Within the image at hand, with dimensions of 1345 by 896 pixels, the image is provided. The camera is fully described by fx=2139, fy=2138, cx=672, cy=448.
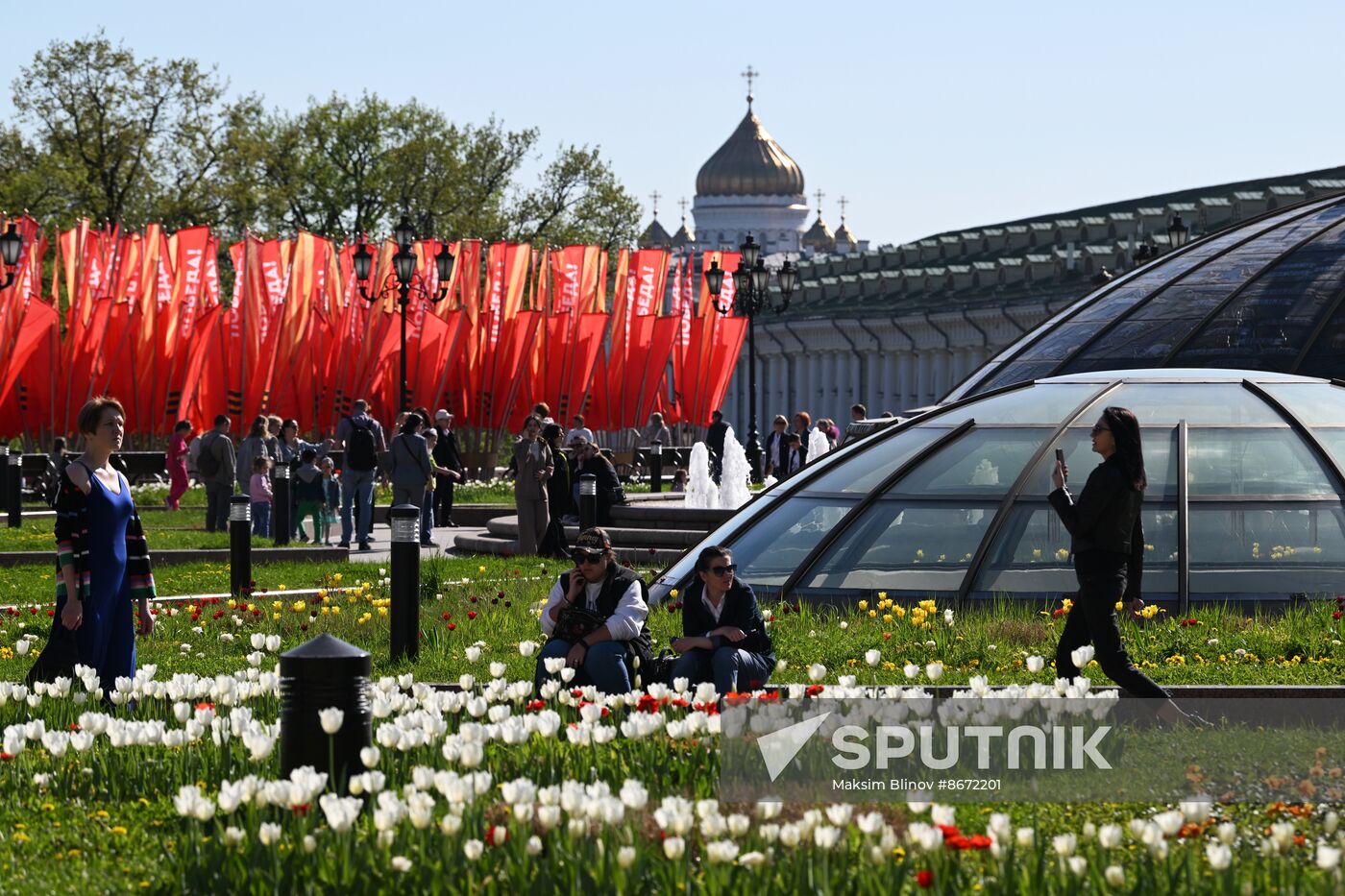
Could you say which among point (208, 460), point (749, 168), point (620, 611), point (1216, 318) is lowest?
point (620, 611)

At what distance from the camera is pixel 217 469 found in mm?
23844

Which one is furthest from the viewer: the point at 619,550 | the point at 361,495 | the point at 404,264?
the point at 404,264

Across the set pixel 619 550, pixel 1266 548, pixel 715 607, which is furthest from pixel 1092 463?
pixel 619 550

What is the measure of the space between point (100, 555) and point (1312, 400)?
876cm

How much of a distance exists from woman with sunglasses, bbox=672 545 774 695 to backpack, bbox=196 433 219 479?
1480 cm

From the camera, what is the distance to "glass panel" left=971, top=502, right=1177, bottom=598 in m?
13.2

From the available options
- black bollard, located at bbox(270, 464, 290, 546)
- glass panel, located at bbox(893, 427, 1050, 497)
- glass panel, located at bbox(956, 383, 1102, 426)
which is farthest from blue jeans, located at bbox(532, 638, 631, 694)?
black bollard, located at bbox(270, 464, 290, 546)

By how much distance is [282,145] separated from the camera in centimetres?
6381

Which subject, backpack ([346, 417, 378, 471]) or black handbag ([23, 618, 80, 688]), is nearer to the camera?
black handbag ([23, 618, 80, 688])

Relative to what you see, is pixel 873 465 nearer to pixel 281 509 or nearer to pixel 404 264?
pixel 281 509

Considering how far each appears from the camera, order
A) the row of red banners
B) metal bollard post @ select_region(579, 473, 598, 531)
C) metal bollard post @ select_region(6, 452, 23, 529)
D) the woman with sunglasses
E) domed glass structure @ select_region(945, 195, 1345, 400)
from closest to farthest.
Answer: the woman with sunglasses
domed glass structure @ select_region(945, 195, 1345, 400)
metal bollard post @ select_region(579, 473, 598, 531)
metal bollard post @ select_region(6, 452, 23, 529)
the row of red banners

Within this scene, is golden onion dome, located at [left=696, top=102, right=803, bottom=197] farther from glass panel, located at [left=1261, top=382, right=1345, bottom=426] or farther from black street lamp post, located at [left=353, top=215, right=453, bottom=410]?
glass panel, located at [left=1261, top=382, right=1345, bottom=426]

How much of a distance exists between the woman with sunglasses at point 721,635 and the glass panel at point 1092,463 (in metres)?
4.47

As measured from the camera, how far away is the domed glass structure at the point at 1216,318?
18.1 meters
